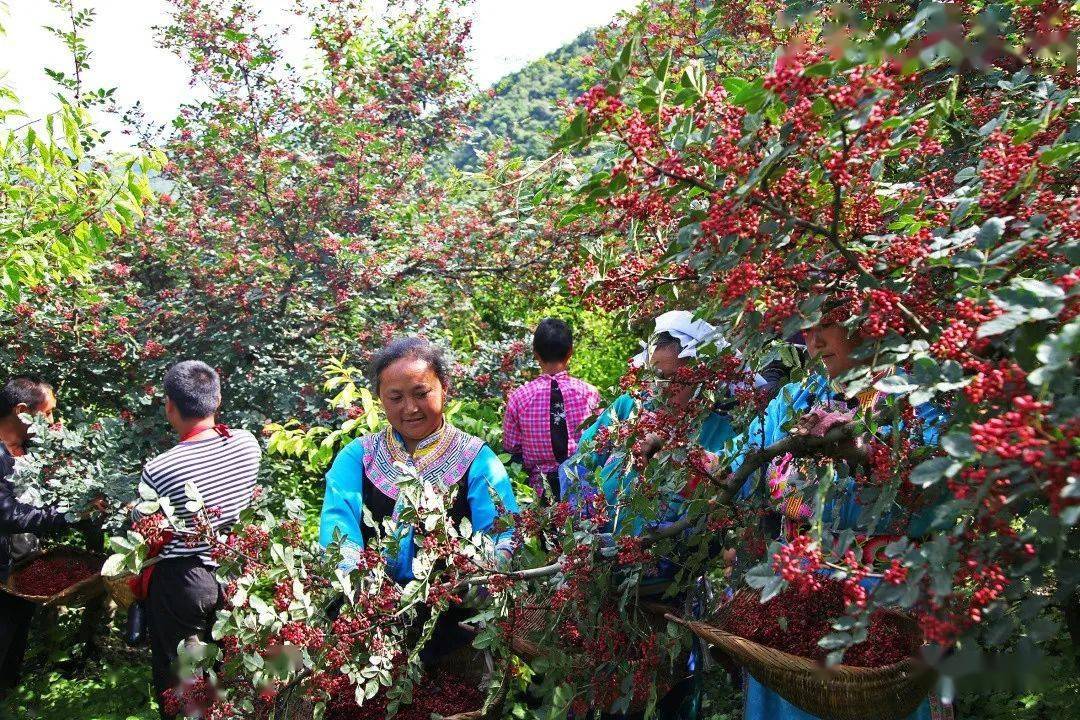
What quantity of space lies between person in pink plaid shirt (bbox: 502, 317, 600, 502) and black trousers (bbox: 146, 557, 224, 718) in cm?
152

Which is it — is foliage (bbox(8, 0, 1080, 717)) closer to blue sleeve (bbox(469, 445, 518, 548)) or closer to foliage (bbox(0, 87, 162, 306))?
blue sleeve (bbox(469, 445, 518, 548))

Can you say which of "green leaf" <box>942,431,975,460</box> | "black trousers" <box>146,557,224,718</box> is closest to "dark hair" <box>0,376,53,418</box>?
"black trousers" <box>146,557,224,718</box>

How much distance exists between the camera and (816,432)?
75.9 inches

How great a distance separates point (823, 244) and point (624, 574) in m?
1.25

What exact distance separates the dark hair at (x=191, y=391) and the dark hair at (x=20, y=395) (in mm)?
1440

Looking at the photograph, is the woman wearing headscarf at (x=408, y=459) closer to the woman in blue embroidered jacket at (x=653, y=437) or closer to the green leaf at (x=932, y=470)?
the woman in blue embroidered jacket at (x=653, y=437)

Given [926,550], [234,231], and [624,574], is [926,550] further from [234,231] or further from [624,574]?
[234,231]

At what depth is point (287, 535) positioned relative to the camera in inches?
99.5

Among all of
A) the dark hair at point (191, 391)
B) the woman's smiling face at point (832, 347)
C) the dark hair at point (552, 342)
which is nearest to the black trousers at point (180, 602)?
the dark hair at point (191, 391)

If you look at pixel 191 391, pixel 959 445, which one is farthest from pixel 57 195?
pixel 959 445

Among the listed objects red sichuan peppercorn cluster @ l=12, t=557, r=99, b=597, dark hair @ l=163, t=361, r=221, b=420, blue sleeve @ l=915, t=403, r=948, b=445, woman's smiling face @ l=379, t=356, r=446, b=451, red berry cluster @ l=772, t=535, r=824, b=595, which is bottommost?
red sichuan peppercorn cluster @ l=12, t=557, r=99, b=597

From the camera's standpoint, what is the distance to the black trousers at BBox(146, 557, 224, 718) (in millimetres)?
3561

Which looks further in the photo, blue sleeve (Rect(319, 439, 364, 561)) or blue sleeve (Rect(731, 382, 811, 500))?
blue sleeve (Rect(319, 439, 364, 561))

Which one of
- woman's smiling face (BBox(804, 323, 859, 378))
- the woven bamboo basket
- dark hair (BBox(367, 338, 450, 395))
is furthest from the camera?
the woven bamboo basket
